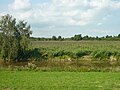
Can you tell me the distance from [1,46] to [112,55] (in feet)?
73.8

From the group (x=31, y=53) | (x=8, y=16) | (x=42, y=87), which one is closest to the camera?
(x=42, y=87)

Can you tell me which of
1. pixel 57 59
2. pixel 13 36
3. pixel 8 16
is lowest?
pixel 57 59

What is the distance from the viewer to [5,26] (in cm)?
5834

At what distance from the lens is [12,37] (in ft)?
192

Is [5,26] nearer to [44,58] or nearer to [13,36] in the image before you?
[13,36]

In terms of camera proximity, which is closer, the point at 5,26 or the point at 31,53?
the point at 5,26

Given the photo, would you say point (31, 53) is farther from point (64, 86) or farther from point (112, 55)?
point (64, 86)

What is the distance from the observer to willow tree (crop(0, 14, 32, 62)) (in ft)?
190

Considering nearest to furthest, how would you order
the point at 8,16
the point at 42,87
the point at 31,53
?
the point at 42,87 < the point at 8,16 < the point at 31,53

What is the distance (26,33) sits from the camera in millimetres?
59219

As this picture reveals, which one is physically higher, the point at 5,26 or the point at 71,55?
the point at 5,26

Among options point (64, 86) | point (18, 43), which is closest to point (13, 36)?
point (18, 43)

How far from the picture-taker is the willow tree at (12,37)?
5803 centimetres

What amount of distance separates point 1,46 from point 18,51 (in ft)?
10.5
